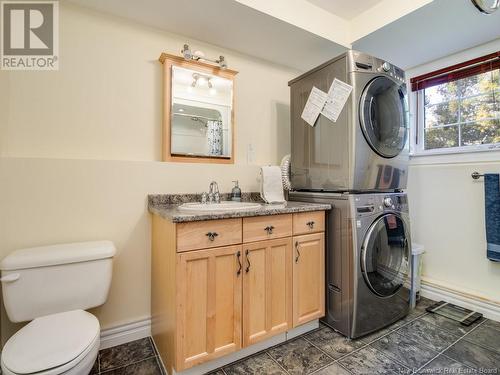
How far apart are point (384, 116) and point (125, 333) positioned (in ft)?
7.63

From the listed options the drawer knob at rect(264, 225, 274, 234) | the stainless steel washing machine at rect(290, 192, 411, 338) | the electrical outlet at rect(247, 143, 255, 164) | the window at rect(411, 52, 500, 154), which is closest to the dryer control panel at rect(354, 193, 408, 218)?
the stainless steel washing machine at rect(290, 192, 411, 338)

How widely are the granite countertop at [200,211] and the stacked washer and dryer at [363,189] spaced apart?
214mm

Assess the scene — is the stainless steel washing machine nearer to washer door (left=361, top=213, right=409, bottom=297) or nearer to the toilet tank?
washer door (left=361, top=213, right=409, bottom=297)

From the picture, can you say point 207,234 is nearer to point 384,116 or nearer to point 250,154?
point 250,154

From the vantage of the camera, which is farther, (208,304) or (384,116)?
(384,116)

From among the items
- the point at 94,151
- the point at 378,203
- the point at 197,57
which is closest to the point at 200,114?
the point at 197,57

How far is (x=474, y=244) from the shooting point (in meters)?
2.05

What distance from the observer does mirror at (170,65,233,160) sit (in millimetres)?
1860

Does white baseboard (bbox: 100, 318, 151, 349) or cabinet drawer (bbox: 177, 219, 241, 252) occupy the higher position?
cabinet drawer (bbox: 177, 219, 241, 252)

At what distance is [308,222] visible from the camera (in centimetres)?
171

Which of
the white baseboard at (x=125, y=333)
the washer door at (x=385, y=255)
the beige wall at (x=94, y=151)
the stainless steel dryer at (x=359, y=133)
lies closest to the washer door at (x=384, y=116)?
the stainless steel dryer at (x=359, y=133)

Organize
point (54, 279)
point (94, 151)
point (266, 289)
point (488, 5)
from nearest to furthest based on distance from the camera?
point (488, 5) < point (54, 279) < point (266, 289) < point (94, 151)

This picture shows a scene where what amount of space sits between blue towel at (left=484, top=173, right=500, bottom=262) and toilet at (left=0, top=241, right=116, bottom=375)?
2608 millimetres

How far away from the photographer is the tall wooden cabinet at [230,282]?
1273 millimetres
